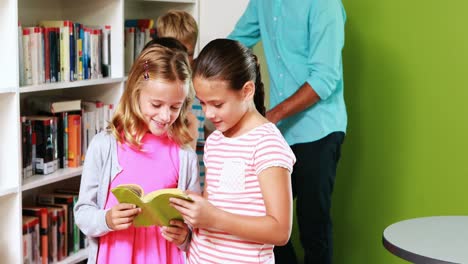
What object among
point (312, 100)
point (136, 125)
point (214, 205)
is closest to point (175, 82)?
point (136, 125)

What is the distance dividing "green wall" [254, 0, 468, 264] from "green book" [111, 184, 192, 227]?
1.88 metres

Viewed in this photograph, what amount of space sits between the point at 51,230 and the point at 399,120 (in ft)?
5.52

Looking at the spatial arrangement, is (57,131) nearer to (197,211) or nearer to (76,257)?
(76,257)

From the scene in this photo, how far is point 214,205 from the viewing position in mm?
1886

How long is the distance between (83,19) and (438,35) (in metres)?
1.63

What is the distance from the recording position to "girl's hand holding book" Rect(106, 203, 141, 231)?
74.1 inches

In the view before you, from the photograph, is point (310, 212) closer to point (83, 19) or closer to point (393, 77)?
point (393, 77)

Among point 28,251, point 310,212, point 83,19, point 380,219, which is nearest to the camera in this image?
point 28,251

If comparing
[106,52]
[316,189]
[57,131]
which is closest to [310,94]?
[316,189]

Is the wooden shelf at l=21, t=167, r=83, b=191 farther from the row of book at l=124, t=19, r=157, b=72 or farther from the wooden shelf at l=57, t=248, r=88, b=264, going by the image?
the row of book at l=124, t=19, r=157, b=72

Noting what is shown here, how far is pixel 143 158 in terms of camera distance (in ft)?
6.81

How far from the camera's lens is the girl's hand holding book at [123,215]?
188cm

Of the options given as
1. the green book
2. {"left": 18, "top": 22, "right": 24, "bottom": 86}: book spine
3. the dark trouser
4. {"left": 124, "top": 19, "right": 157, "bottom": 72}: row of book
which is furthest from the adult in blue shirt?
the green book

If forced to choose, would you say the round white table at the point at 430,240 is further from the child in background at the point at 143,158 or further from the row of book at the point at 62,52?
the row of book at the point at 62,52
